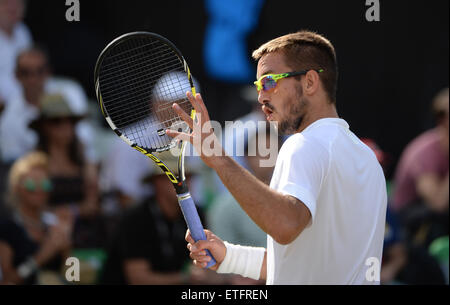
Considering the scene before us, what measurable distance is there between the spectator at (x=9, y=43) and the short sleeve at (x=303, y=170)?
4.04 m

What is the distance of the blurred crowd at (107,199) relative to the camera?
4797 millimetres

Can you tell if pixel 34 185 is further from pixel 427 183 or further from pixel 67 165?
pixel 427 183

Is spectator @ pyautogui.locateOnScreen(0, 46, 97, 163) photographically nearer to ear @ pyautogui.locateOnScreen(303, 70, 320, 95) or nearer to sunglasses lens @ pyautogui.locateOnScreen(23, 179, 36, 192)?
sunglasses lens @ pyautogui.locateOnScreen(23, 179, 36, 192)

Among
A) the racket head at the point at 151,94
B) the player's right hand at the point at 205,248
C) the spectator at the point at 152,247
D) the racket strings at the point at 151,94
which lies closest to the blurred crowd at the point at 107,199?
the spectator at the point at 152,247

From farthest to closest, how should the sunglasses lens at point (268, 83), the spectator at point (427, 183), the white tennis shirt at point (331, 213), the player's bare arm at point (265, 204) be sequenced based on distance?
the spectator at point (427, 183) < the sunglasses lens at point (268, 83) < the white tennis shirt at point (331, 213) < the player's bare arm at point (265, 204)

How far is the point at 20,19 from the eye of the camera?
6051 millimetres

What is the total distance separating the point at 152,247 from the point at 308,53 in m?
2.59

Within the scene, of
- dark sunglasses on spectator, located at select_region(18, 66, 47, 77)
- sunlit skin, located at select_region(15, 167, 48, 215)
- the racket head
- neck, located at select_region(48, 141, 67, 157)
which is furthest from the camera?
dark sunglasses on spectator, located at select_region(18, 66, 47, 77)

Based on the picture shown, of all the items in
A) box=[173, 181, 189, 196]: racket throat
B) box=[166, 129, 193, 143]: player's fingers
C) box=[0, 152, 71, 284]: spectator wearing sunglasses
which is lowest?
box=[0, 152, 71, 284]: spectator wearing sunglasses

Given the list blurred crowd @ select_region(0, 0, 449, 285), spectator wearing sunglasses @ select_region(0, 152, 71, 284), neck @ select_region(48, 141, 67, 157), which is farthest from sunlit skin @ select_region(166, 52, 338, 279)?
neck @ select_region(48, 141, 67, 157)

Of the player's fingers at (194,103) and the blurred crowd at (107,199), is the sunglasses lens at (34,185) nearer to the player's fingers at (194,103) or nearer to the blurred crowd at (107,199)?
the blurred crowd at (107,199)

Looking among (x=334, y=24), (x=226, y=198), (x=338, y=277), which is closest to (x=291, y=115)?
(x=338, y=277)

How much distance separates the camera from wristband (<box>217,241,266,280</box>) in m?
2.73

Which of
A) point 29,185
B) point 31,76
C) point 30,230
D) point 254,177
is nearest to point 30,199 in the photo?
point 29,185
